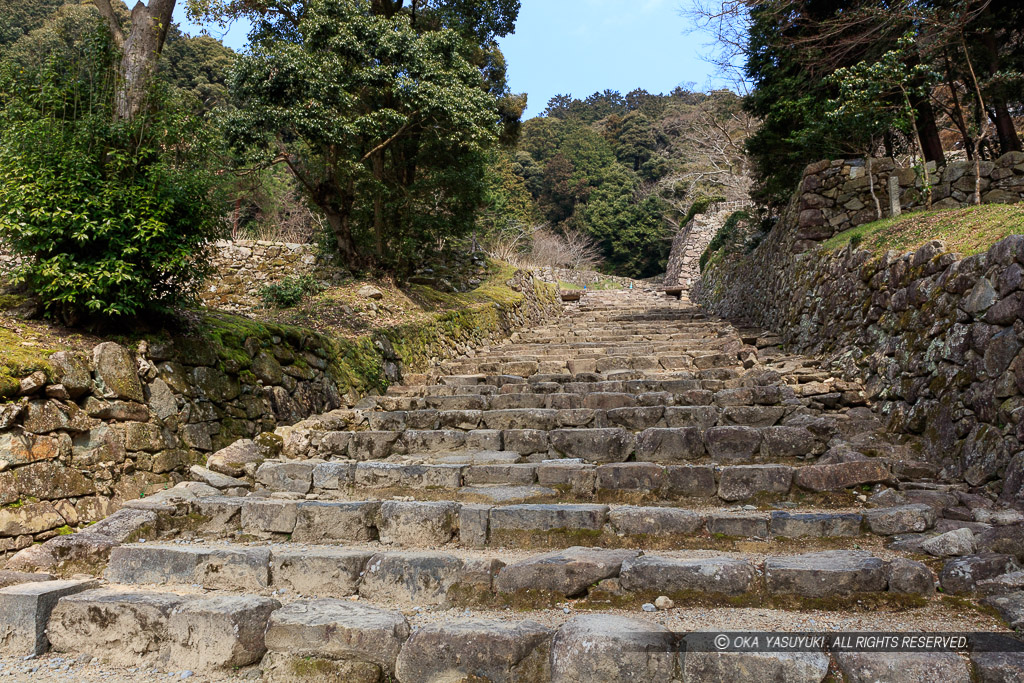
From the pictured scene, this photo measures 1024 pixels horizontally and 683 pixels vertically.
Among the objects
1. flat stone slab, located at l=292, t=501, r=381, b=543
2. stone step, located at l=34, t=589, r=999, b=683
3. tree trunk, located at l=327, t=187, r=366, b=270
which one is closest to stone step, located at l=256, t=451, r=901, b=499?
flat stone slab, located at l=292, t=501, r=381, b=543

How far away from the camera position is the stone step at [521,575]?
3.10 metres

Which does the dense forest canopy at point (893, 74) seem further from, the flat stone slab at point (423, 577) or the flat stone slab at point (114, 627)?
A: the flat stone slab at point (114, 627)

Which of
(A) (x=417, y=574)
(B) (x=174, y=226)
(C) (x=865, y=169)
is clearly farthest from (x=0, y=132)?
(C) (x=865, y=169)

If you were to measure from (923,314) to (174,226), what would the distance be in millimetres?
6858

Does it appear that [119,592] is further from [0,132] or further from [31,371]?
[0,132]

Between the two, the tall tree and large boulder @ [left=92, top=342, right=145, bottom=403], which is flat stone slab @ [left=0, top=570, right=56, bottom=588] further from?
the tall tree

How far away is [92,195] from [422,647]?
4.60m

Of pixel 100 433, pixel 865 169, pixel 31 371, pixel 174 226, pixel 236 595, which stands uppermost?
pixel 865 169

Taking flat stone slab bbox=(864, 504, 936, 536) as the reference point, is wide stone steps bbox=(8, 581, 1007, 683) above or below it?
below

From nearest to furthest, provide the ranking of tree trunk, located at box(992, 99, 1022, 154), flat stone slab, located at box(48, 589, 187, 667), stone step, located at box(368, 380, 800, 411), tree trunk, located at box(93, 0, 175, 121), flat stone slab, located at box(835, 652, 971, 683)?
1. flat stone slab, located at box(835, 652, 971, 683)
2. flat stone slab, located at box(48, 589, 187, 667)
3. tree trunk, located at box(93, 0, 175, 121)
4. stone step, located at box(368, 380, 800, 411)
5. tree trunk, located at box(992, 99, 1022, 154)

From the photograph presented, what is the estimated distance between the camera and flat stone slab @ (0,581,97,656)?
332 cm

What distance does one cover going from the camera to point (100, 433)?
4508 millimetres

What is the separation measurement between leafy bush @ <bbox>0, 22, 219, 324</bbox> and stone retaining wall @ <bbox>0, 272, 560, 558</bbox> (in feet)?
1.89

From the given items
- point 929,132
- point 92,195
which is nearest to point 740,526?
point 92,195
